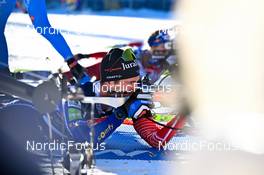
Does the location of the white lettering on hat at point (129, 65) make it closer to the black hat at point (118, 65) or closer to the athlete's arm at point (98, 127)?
the black hat at point (118, 65)

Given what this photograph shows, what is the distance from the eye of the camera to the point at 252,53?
2.70 m

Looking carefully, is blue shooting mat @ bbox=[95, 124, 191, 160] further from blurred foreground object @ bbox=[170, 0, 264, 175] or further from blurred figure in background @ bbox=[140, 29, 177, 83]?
blurred figure in background @ bbox=[140, 29, 177, 83]

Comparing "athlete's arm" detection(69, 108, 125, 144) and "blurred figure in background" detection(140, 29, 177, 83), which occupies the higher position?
"blurred figure in background" detection(140, 29, 177, 83)

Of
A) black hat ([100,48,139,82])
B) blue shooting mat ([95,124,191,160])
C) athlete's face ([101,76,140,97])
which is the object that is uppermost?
black hat ([100,48,139,82])

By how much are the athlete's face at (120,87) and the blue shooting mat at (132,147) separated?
0.50ft

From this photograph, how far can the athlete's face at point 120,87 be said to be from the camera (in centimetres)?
266

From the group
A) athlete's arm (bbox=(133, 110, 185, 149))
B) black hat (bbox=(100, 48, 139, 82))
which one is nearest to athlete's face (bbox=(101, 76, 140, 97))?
black hat (bbox=(100, 48, 139, 82))

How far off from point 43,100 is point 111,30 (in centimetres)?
51

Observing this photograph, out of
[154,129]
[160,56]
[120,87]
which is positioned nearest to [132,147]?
[154,129]

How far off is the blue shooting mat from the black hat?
22cm

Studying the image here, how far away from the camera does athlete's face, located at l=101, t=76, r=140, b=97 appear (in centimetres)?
266

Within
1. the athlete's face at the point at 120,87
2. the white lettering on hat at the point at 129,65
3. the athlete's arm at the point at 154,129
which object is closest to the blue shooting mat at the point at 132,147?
the athlete's arm at the point at 154,129

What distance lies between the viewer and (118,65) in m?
2.69

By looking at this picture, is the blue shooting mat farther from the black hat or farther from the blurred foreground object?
the black hat
